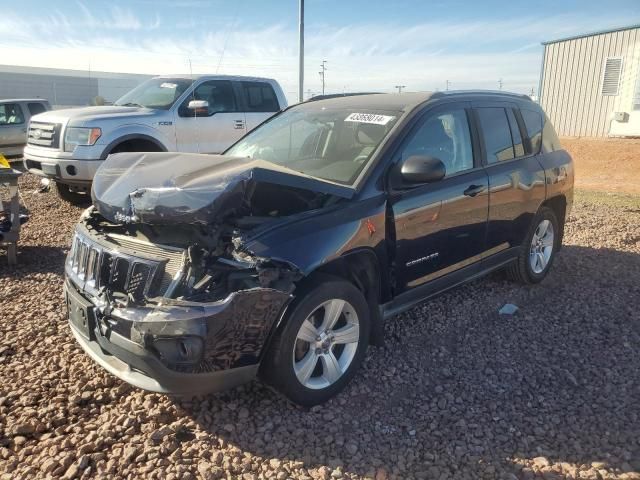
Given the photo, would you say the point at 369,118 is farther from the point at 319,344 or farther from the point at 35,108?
the point at 35,108

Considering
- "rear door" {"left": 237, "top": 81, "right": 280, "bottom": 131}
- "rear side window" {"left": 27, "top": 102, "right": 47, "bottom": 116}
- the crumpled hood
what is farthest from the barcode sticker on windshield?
"rear side window" {"left": 27, "top": 102, "right": 47, "bottom": 116}

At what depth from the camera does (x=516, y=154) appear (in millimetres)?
4816

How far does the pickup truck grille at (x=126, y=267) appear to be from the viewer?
279 centimetres

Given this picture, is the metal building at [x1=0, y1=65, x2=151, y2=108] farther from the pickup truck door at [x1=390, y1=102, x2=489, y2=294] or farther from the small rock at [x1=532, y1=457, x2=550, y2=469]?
the small rock at [x1=532, y1=457, x2=550, y2=469]

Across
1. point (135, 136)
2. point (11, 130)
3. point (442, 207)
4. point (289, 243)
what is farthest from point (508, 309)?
point (11, 130)

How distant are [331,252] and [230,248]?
0.60m

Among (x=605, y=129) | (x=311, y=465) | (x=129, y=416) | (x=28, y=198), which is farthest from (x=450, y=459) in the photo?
(x=605, y=129)

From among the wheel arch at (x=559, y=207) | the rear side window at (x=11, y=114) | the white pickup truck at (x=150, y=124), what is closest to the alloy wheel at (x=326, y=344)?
the wheel arch at (x=559, y=207)

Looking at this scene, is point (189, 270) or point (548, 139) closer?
point (189, 270)

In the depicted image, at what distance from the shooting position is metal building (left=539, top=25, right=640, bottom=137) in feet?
58.3

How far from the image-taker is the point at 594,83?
18750 millimetres

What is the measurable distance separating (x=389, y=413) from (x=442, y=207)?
153 centimetres

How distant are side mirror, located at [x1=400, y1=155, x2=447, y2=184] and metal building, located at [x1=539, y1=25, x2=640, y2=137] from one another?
17.5 meters

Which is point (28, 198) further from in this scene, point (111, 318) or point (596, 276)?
point (596, 276)
